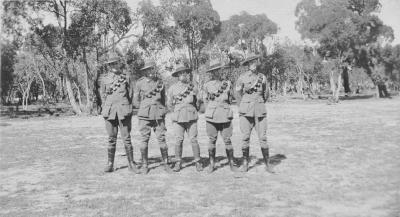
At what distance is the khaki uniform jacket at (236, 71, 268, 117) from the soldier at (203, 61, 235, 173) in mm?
238

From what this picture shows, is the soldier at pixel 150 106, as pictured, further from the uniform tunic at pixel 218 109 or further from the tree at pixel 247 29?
the tree at pixel 247 29

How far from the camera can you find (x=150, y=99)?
7.70m

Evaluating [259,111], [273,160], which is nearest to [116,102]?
[259,111]

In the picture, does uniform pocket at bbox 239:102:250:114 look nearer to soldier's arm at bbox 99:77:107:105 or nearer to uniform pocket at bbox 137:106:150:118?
uniform pocket at bbox 137:106:150:118

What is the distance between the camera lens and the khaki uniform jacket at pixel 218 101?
7.50m

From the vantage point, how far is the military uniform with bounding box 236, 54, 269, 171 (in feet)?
24.7

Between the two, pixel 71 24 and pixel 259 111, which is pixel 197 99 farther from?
pixel 71 24

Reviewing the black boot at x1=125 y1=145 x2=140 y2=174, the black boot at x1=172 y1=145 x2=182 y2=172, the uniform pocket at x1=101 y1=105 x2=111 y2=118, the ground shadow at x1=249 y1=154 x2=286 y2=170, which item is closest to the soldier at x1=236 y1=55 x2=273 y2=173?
the ground shadow at x1=249 y1=154 x2=286 y2=170

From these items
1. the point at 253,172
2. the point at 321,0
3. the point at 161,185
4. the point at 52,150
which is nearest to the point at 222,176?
the point at 253,172

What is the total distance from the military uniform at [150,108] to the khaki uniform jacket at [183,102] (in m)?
0.20

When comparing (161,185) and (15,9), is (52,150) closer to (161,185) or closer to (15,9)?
(161,185)

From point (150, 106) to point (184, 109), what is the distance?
625mm

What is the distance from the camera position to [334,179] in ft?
22.7

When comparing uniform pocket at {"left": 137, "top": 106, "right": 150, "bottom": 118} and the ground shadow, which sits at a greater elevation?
uniform pocket at {"left": 137, "top": 106, "right": 150, "bottom": 118}
